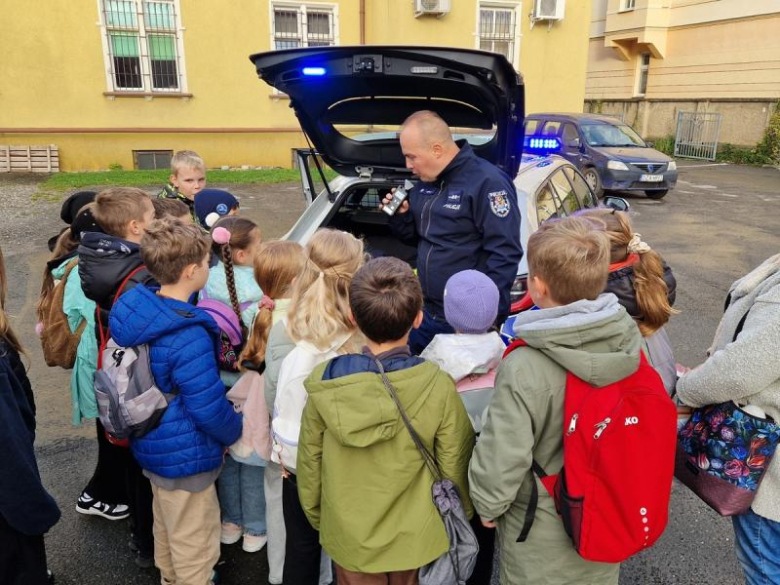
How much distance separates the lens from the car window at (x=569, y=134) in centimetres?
1352

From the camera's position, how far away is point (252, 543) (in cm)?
280

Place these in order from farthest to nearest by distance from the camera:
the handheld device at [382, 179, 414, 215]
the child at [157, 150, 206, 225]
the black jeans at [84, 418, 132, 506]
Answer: the child at [157, 150, 206, 225]
the handheld device at [382, 179, 414, 215]
the black jeans at [84, 418, 132, 506]

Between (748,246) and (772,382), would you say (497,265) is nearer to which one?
(772,382)

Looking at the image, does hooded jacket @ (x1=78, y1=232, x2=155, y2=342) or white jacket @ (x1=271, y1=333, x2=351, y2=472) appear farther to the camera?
hooded jacket @ (x1=78, y1=232, x2=155, y2=342)

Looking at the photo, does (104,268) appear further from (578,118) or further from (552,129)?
(578,118)

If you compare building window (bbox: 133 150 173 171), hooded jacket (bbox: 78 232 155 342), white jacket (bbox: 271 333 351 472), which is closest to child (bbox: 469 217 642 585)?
white jacket (bbox: 271 333 351 472)

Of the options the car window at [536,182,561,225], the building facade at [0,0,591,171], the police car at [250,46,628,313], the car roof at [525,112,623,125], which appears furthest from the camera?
the car roof at [525,112,623,125]

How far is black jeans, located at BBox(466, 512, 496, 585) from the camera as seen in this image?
226 cm

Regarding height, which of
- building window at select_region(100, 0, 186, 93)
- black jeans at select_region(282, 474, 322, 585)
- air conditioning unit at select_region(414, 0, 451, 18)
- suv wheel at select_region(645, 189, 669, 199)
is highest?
air conditioning unit at select_region(414, 0, 451, 18)

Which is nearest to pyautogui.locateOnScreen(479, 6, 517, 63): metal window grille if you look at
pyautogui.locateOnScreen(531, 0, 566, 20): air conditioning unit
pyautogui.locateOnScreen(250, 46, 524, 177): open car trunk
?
pyautogui.locateOnScreen(531, 0, 566, 20): air conditioning unit

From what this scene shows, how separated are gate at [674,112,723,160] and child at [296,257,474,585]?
2254cm

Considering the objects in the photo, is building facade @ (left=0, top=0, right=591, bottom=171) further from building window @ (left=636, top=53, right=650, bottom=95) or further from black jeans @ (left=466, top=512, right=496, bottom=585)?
black jeans @ (left=466, top=512, right=496, bottom=585)

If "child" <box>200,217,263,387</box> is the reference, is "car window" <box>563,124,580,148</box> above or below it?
above

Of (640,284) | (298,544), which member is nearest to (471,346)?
(640,284)
